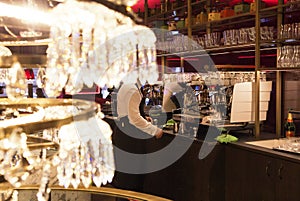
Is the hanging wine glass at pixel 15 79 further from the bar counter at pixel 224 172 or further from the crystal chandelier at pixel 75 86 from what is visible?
the bar counter at pixel 224 172

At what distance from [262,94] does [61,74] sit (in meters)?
3.42

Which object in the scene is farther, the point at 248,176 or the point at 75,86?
the point at 248,176

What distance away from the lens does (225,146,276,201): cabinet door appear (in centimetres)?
347

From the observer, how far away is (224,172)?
4.01 metres

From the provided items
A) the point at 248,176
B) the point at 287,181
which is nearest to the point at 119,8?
the point at 287,181

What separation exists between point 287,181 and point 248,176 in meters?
0.48

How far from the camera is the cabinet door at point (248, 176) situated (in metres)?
3.47

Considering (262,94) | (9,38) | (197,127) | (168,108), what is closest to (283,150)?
(262,94)

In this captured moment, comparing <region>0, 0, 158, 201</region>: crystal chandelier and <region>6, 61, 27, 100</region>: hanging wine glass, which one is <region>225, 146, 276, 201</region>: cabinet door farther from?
<region>6, 61, 27, 100</region>: hanging wine glass

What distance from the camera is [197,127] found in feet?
14.6

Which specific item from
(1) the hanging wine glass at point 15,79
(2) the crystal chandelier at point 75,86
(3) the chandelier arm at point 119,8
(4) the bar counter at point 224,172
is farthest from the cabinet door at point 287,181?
(1) the hanging wine glass at point 15,79

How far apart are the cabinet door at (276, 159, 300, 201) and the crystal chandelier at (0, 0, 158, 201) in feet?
7.40

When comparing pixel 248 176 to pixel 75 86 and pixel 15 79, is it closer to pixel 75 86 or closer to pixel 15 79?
pixel 75 86

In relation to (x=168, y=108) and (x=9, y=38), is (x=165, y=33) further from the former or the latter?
(x=9, y=38)
